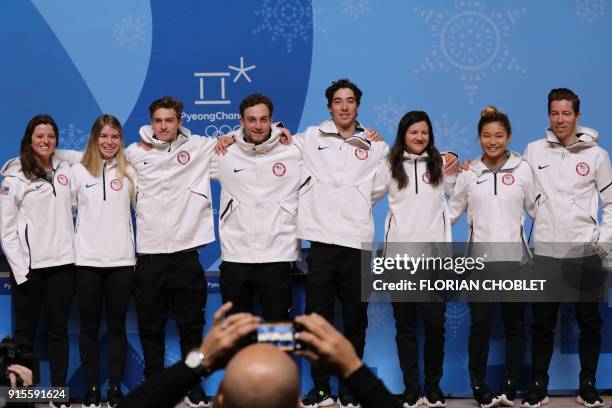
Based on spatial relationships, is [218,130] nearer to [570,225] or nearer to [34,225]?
[34,225]

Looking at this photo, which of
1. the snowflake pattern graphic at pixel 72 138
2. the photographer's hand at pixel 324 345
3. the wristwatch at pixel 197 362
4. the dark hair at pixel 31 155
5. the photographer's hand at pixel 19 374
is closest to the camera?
the photographer's hand at pixel 324 345

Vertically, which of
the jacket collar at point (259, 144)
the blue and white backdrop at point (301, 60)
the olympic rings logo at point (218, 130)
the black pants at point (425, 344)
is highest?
the blue and white backdrop at point (301, 60)

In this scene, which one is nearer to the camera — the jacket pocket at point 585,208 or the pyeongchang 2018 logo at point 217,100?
the jacket pocket at point 585,208

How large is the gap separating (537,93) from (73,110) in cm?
288

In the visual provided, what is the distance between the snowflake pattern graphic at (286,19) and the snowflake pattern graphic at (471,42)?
0.71 m

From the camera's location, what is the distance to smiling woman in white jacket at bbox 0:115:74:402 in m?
4.80

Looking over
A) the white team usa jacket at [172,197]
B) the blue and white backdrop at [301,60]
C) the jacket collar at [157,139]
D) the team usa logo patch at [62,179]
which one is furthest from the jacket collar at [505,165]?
the team usa logo patch at [62,179]

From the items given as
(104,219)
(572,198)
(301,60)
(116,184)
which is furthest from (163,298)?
(572,198)

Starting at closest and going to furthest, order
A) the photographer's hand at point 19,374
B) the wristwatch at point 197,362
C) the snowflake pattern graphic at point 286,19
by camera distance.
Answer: the wristwatch at point 197,362 < the photographer's hand at point 19,374 < the snowflake pattern graphic at point 286,19

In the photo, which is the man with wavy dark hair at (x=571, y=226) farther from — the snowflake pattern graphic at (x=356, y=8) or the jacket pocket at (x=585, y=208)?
the snowflake pattern graphic at (x=356, y=8)

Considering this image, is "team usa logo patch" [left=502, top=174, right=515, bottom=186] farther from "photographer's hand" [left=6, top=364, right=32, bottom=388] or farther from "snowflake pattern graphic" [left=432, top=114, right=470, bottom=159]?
"photographer's hand" [left=6, top=364, right=32, bottom=388]

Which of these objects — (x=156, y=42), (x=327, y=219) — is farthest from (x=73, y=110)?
(x=327, y=219)

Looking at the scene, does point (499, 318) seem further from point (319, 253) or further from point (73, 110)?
point (73, 110)

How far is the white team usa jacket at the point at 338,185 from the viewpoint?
473 cm
